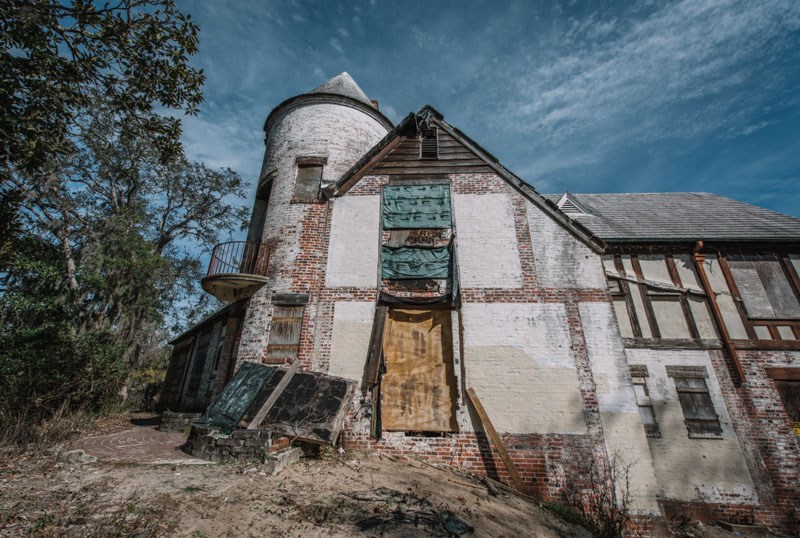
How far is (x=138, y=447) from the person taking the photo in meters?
6.72

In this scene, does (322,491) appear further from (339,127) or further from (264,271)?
(339,127)

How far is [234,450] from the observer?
229 inches

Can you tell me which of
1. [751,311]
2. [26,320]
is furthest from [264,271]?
[751,311]

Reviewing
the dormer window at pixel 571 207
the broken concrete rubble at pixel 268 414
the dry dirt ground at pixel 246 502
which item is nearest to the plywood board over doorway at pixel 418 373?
the broken concrete rubble at pixel 268 414

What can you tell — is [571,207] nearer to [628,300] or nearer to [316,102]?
[628,300]

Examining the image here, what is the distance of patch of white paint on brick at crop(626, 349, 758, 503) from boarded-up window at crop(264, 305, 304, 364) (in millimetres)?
9146

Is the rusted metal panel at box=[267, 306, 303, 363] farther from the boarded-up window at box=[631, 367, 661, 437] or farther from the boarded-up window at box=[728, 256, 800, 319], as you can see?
Answer: the boarded-up window at box=[728, 256, 800, 319]

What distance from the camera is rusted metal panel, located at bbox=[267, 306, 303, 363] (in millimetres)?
8232

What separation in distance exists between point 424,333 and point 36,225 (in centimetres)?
1502

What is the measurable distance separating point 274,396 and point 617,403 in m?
7.20

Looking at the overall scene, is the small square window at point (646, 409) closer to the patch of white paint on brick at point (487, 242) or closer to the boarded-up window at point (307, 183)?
the patch of white paint on brick at point (487, 242)

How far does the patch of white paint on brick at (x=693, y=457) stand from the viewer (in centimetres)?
815

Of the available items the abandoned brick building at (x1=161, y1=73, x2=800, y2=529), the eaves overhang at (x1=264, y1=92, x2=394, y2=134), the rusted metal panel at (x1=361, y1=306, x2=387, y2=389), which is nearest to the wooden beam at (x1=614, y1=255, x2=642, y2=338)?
the abandoned brick building at (x1=161, y1=73, x2=800, y2=529)

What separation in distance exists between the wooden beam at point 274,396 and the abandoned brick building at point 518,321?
491mm
